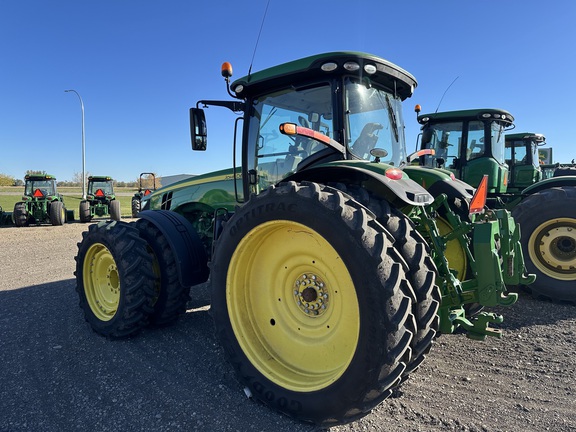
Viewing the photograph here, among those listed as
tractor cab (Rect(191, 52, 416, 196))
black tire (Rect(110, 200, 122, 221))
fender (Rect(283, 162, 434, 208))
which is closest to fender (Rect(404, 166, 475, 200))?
tractor cab (Rect(191, 52, 416, 196))

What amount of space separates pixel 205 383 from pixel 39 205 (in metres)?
15.8

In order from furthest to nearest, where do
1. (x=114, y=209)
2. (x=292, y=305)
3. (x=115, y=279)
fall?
1. (x=114, y=209)
2. (x=115, y=279)
3. (x=292, y=305)

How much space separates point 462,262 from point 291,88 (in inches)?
84.3

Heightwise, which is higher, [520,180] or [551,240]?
[520,180]

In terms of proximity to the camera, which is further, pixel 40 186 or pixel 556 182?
pixel 40 186

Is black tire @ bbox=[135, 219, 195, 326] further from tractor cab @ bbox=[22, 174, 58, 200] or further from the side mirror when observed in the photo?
tractor cab @ bbox=[22, 174, 58, 200]

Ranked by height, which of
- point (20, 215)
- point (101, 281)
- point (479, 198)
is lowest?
point (101, 281)

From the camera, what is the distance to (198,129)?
3740 mm

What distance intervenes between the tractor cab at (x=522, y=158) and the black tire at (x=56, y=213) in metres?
15.7

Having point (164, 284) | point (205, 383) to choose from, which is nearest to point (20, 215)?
point (164, 284)

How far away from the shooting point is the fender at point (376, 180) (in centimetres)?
236

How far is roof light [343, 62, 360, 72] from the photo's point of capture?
2.90 meters

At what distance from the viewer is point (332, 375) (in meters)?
2.24

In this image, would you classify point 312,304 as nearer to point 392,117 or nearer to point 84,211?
point 392,117
